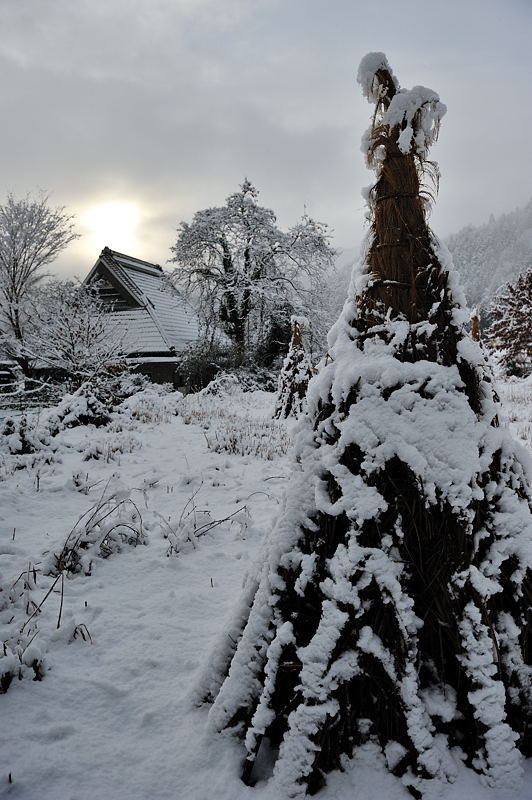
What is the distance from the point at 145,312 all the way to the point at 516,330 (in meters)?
18.5

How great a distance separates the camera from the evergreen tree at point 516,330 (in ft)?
64.1

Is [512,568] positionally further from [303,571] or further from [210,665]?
[210,665]

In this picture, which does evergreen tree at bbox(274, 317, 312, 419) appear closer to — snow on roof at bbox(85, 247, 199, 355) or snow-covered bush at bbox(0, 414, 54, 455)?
snow-covered bush at bbox(0, 414, 54, 455)

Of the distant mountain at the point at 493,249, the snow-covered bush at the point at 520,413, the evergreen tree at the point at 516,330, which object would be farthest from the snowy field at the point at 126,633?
the distant mountain at the point at 493,249

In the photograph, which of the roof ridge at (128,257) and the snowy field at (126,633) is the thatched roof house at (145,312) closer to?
the roof ridge at (128,257)

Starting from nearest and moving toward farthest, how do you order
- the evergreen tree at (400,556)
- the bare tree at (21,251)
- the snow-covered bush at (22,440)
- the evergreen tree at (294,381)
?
the evergreen tree at (400,556), the snow-covered bush at (22,440), the evergreen tree at (294,381), the bare tree at (21,251)

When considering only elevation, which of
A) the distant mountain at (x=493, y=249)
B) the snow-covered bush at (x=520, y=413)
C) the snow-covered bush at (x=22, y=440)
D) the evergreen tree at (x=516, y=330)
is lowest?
A: the snow-covered bush at (x=22, y=440)

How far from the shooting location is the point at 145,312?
62.6 ft

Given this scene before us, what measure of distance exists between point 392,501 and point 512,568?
1.61 feet

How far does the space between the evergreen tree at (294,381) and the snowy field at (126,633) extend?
14.0ft

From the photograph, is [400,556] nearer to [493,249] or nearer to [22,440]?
[22,440]

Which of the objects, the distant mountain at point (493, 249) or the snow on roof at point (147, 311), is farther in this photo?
the distant mountain at point (493, 249)

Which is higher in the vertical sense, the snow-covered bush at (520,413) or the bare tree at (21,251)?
the bare tree at (21,251)

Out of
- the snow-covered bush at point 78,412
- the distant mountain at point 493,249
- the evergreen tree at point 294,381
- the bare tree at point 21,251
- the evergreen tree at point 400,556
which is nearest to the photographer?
the evergreen tree at point 400,556
